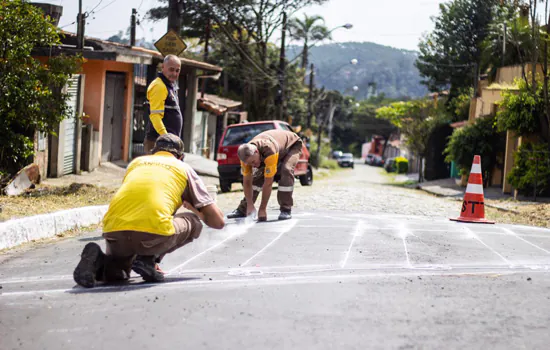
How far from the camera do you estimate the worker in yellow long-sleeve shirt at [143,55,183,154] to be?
879 centimetres

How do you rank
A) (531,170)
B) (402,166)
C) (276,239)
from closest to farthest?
(276,239) < (531,170) < (402,166)

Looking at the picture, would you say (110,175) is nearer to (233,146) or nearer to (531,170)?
(233,146)

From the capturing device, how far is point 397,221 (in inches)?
421

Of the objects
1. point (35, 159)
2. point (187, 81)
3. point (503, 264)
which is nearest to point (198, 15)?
point (187, 81)

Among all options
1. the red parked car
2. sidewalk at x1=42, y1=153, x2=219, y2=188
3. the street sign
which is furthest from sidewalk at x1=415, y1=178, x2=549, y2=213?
the street sign

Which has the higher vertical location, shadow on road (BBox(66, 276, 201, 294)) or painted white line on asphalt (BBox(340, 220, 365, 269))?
painted white line on asphalt (BBox(340, 220, 365, 269))

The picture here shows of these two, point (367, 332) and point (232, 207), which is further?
point (232, 207)

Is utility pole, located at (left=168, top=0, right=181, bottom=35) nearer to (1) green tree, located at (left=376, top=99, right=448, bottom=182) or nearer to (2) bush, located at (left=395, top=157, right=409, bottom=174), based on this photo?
(1) green tree, located at (left=376, top=99, right=448, bottom=182)

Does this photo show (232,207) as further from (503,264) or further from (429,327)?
(429,327)

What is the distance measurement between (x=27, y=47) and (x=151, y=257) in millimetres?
7088

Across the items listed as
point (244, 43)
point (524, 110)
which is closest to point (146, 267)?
point (524, 110)

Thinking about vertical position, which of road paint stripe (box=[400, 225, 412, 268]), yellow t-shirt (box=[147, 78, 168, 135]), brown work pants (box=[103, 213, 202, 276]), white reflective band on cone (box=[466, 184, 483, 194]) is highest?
yellow t-shirt (box=[147, 78, 168, 135])

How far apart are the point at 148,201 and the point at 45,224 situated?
4.23 meters

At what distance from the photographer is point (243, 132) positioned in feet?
62.2
